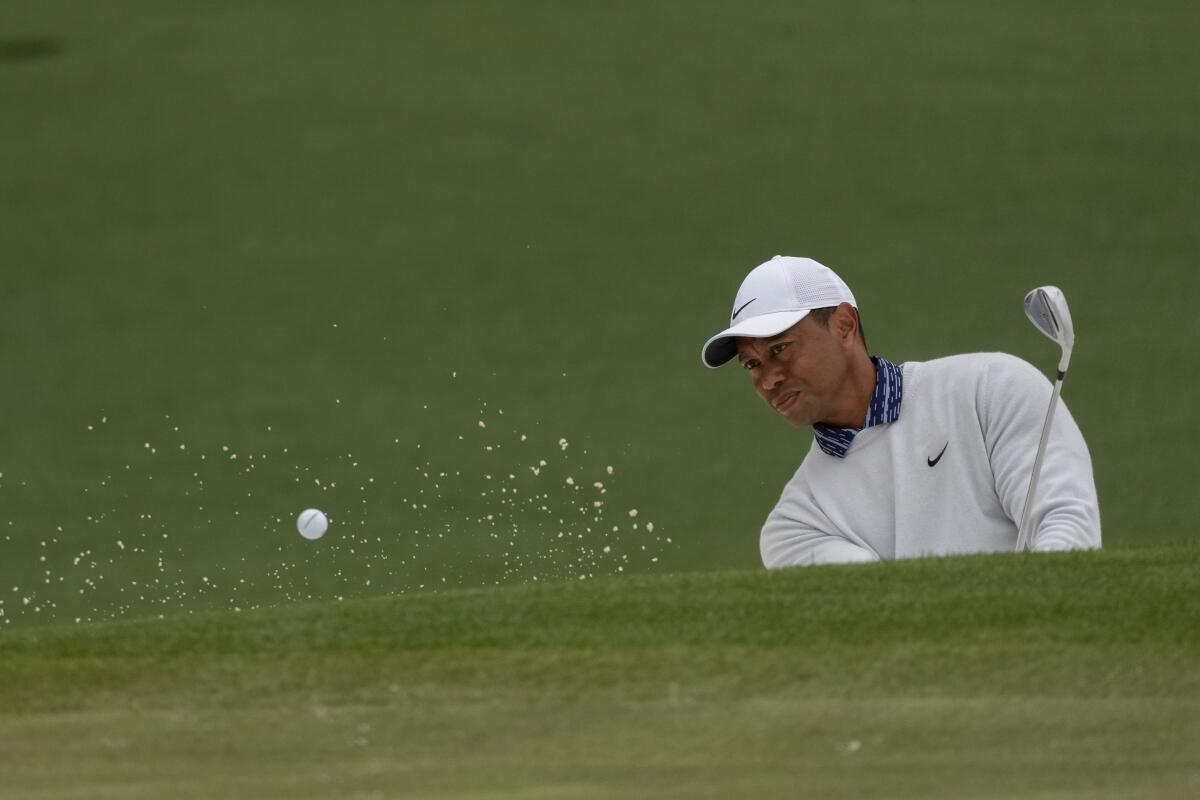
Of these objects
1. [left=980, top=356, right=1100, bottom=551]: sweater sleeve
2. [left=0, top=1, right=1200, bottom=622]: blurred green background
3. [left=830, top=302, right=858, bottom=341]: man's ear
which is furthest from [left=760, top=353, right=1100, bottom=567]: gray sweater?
[left=0, top=1, right=1200, bottom=622]: blurred green background

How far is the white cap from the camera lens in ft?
12.8

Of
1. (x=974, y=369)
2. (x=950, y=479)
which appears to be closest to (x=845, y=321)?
(x=974, y=369)

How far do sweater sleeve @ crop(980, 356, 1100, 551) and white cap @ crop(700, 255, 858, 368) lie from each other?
1.15 feet

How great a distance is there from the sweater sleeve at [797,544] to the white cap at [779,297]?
34 cm

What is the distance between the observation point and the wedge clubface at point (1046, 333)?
3648mm

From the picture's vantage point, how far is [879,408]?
3941 mm

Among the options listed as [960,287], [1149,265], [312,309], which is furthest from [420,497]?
[1149,265]

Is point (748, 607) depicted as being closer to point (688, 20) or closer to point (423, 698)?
point (423, 698)

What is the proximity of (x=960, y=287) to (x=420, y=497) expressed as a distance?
138 inches

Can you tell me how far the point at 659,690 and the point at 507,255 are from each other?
355 inches

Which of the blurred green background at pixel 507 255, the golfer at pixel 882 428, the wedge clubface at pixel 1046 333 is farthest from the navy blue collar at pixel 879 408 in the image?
the blurred green background at pixel 507 255

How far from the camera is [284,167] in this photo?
1302cm

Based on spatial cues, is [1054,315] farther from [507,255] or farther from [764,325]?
[507,255]

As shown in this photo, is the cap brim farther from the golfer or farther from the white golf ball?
the white golf ball
